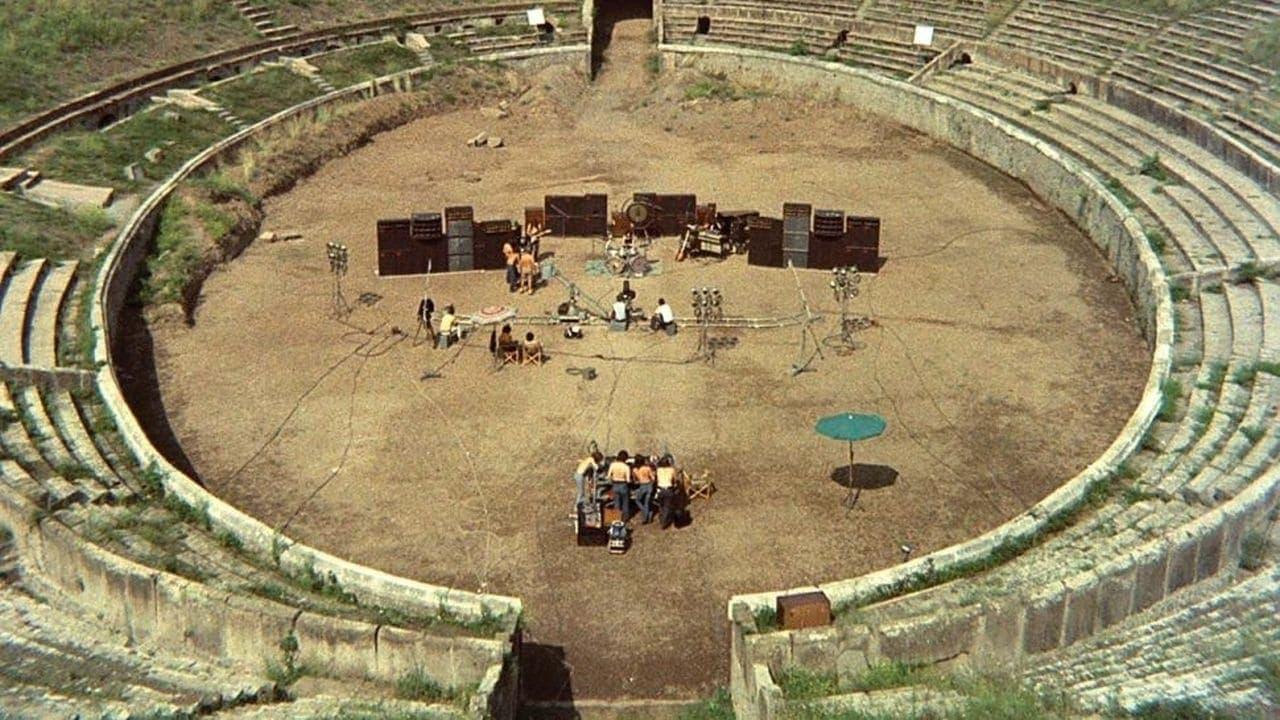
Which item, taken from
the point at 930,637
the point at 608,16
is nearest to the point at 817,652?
the point at 930,637

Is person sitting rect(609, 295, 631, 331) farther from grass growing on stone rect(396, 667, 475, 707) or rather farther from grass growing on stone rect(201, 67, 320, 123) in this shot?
grass growing on stone rect(201, 67, 320, 123)

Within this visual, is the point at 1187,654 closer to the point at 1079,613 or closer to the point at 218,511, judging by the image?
the point at 1079,613

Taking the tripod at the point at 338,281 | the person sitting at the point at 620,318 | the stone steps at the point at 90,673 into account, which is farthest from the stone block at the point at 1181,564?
the tripod at the point at 338,281

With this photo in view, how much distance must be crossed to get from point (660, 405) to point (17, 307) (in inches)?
487

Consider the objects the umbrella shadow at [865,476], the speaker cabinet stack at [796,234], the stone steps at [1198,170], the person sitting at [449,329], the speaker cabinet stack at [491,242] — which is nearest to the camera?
the umbrella shadow at [865,476]

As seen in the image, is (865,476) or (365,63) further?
(365,63)

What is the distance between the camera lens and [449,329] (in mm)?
29281

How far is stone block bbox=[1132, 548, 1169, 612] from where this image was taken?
17.8 metres

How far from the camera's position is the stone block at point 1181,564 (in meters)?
18.1

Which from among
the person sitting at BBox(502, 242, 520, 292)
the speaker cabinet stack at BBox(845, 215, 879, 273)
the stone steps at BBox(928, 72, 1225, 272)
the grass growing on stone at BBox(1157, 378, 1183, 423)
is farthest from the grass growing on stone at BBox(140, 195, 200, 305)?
the stone steps at BBox(928, 72, 1225, 272)

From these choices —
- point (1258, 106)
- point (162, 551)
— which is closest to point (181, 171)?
point (162, 551)

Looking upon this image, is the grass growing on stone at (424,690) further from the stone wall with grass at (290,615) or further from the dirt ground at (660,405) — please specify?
the dirt ground at (660,405)

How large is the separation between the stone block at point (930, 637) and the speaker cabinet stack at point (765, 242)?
1732 centimetres

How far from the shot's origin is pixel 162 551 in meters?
19.4
